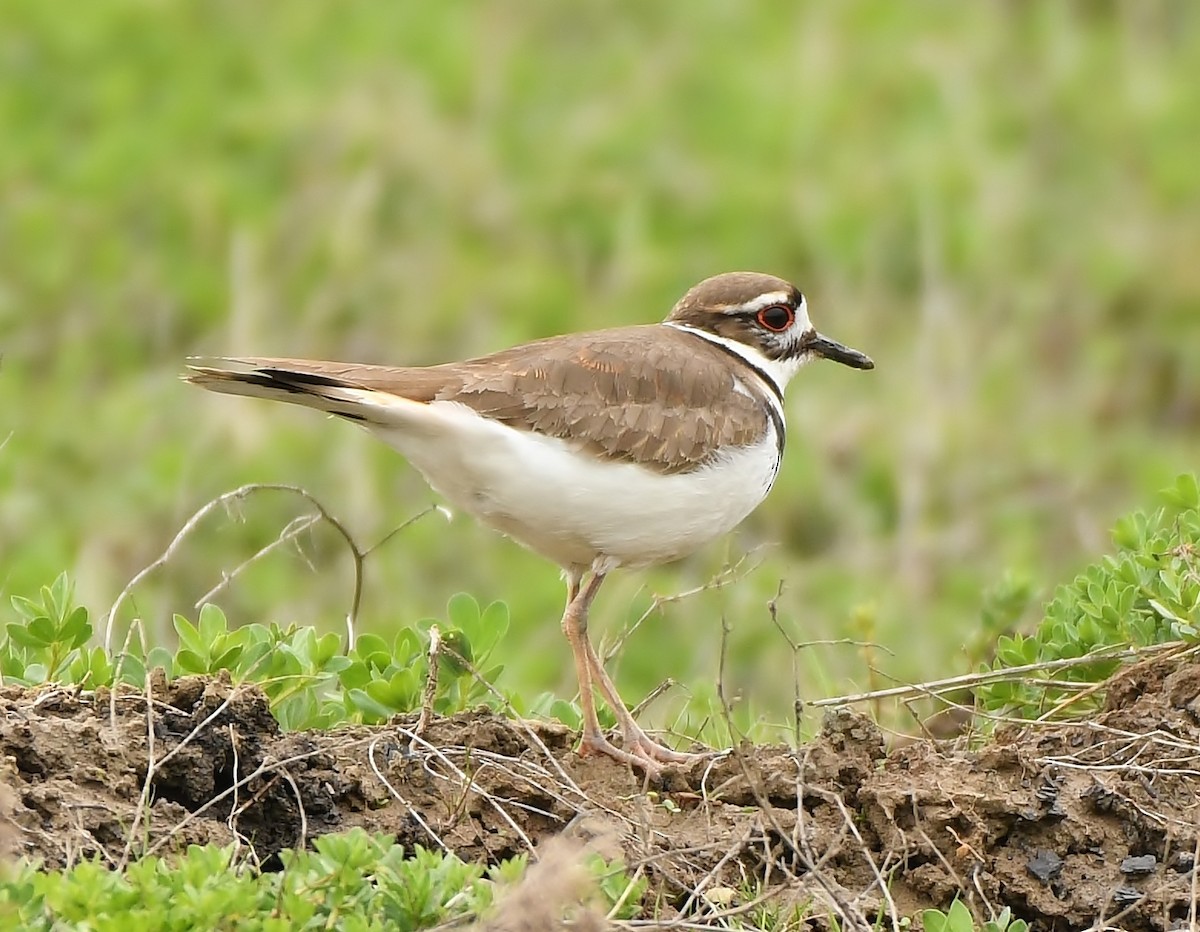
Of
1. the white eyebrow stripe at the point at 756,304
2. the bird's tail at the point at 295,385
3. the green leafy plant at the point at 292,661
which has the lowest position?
the green leafy plant at the point at 292,661

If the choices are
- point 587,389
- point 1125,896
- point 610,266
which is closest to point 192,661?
point 587,389

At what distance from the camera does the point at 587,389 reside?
5676mm

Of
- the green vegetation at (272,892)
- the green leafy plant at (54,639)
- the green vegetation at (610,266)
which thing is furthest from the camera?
the green vegetation at (610,266)

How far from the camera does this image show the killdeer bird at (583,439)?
537 cm

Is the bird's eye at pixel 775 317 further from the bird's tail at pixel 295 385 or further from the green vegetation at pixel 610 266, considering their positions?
the bird's tail at pixel 295 385

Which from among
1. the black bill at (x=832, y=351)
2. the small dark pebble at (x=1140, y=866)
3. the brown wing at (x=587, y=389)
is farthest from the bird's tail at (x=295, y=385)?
the small dark pebble at (x=1140, y=866)

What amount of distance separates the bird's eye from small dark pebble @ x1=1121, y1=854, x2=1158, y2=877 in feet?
7.72

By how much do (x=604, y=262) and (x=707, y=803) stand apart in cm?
634

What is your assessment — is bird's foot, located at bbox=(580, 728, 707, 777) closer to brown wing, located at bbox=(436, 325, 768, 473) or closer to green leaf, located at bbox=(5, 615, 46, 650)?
brown wing, located at bbox=(436, 325, 768, 473)

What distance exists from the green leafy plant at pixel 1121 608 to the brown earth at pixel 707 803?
9.6 inches

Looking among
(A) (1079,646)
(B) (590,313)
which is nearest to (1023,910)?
(A) (1079,646)

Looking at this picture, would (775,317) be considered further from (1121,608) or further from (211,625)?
(211,625)

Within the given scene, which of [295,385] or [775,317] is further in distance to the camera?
[775,317]

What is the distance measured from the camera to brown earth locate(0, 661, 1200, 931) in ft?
14.5
